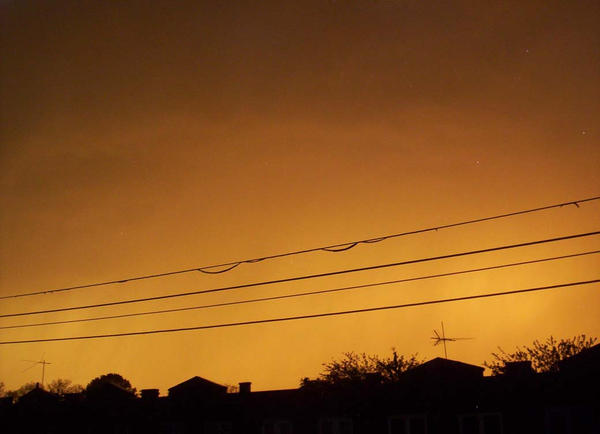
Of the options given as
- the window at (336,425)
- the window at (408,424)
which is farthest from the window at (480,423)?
the window at (336,425)

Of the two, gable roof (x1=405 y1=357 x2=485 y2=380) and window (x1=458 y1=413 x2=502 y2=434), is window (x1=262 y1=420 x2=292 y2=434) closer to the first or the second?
gable roof (x1=405 y1=357 x2=485 y2=380)

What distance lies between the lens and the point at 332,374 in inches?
2176

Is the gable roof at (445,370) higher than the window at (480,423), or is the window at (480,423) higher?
the gable roof at (445,370)

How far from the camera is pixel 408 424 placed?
34.9m

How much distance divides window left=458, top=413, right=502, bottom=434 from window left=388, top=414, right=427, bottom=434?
1980 millimetres

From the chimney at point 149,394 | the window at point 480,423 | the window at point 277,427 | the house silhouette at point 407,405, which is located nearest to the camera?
the house silhouette at point 407,405

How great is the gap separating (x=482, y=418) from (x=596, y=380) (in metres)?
5.77

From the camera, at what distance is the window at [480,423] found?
32875mm

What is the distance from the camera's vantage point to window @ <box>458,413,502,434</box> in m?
32.9

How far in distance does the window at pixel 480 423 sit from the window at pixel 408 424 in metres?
1.98

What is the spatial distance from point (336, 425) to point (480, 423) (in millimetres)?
8095

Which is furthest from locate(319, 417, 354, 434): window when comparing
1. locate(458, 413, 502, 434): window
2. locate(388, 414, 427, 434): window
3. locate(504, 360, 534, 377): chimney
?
locate(504, 360, 534, 377): chimney

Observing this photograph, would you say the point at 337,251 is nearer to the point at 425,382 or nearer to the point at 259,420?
the point at 425,382

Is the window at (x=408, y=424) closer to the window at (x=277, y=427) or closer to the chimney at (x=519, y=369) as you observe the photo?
the chimney at (x=519, y=369)
